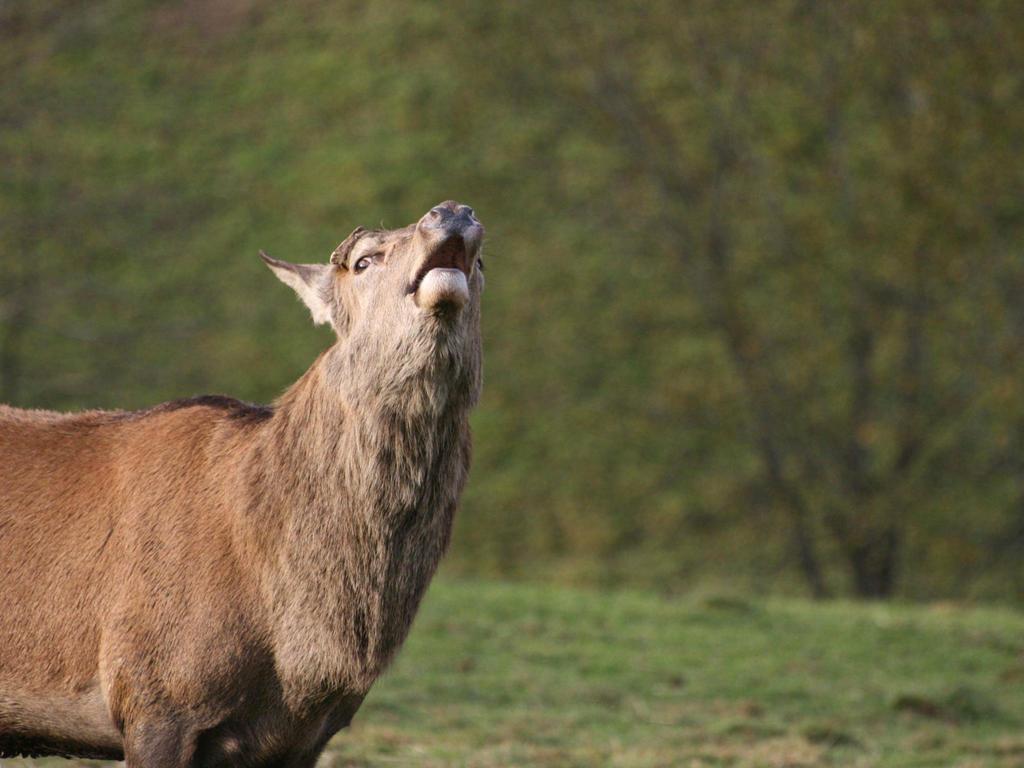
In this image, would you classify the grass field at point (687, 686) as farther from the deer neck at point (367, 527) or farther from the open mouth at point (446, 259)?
the open mouth at point (446, 259)

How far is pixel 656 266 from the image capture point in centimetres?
2238

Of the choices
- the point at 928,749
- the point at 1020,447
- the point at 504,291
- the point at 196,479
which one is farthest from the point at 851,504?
the point at 196,479

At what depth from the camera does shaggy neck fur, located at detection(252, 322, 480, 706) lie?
4336 mm

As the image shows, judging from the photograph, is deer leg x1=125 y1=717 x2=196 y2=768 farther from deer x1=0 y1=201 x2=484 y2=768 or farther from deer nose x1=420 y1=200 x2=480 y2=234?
deer nose x1=420 y1=200 x2=480 y2=234

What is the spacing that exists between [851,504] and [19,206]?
1255 centimetres

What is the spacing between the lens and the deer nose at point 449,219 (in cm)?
417

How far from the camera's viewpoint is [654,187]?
19.1 meters

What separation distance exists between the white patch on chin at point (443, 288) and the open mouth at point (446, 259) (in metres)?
0.05

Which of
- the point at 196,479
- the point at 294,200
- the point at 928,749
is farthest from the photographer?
the point at 294,200

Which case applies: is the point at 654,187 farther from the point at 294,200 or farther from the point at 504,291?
the point at 294,200

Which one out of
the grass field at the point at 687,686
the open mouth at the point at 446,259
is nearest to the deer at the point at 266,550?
the open mouth at the point at 446,259

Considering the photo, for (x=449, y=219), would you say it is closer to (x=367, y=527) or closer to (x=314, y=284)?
(x=314, y=284)

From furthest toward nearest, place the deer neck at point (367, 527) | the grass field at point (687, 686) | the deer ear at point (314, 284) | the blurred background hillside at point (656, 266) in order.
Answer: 1. the blurred background hillside at point (656, 266)
2. the grass field at point (687, 686)
3. the deer ear at point (314, 284)
4. the deer neck at point (367, 527)

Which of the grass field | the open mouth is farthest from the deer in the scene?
the grass field
